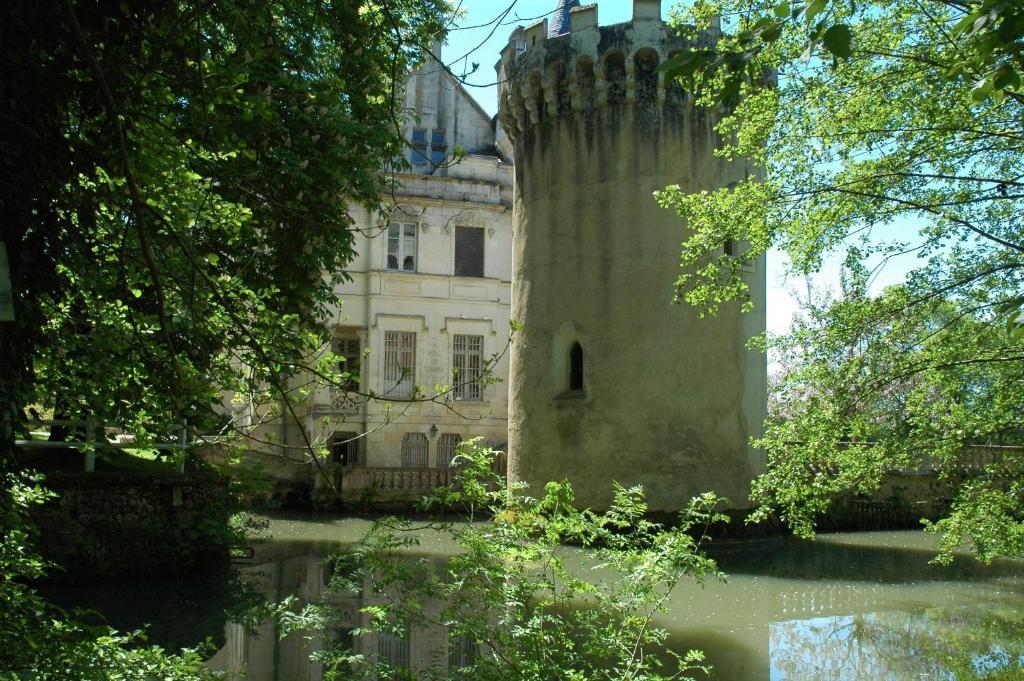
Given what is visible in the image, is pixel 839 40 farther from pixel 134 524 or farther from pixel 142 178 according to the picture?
pixel 134 524

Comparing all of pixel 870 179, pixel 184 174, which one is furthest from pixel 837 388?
pixel 184 174

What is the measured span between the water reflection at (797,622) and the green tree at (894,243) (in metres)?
1.35

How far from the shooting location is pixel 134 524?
12.1 m

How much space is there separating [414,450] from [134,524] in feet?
48.3

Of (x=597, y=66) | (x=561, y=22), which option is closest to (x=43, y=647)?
(x=597, y=66)

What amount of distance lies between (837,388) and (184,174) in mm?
5542

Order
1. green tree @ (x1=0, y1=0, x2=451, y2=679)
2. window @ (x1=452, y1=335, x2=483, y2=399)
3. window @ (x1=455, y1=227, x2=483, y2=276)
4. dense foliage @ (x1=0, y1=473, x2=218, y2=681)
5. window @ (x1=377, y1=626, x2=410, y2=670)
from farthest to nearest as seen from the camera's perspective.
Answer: window @ (x1=455, y1=227, x2=483, y2=276) → window @ (x1=452, y1=335, x2=483, y2=399) → window @ (x1=377, y1=626, x2=410, y2=670) → dense foliage @ (x1=0, y1=473, x2=218, y2=681) → green tree @ (x1=0, y1=0, x2=451, y2=679)

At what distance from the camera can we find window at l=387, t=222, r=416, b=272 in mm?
27609

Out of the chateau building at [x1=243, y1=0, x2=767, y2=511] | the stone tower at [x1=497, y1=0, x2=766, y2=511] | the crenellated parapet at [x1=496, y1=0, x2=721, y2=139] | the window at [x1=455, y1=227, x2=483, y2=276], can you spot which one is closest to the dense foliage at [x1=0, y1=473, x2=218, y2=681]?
the chateau building at [x1=243, y1=0, x2=767, y2=511]

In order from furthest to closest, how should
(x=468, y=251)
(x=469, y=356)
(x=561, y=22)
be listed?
(x=468, y=251) → (x=469, y=356) → (x=561, y=22)

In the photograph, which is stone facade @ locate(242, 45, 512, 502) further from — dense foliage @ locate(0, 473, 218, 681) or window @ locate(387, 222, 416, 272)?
dense foliage @ locate(0, 473, 218, 681)

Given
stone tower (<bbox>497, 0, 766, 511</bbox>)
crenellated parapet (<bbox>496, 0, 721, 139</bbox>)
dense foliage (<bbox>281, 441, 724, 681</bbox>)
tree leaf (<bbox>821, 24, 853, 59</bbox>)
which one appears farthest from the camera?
crenellated parapet (<bbox>496, 0, 721, 139</bbox>)

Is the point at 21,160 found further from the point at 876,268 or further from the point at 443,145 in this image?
the point at 443,145

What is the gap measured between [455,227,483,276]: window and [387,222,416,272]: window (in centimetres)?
127
